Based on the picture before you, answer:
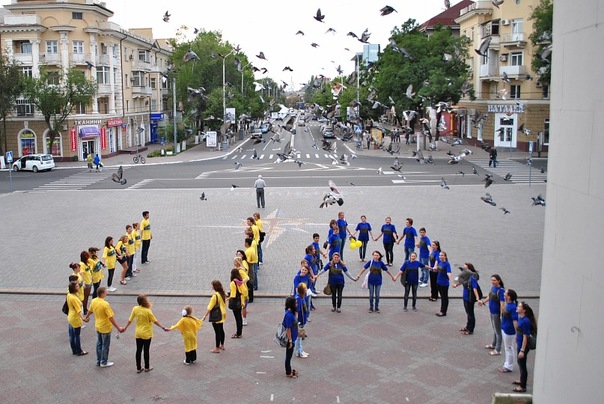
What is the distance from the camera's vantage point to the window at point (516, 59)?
182 ft

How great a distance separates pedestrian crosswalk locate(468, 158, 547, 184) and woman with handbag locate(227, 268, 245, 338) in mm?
25615

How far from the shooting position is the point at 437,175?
40.8m

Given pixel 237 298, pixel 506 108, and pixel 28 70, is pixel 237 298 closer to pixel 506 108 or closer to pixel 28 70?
pixel 28 70

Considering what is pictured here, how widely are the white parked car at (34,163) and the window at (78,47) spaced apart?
11724 millimetres

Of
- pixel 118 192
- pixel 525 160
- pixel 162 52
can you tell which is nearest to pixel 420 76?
pixel 525 160

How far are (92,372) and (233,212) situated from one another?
54.2 ft

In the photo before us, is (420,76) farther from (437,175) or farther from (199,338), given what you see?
(199,338)

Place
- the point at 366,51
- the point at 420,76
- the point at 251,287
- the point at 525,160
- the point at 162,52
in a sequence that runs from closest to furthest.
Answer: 1. the point at 251,287
2. the point at 525,160
3. the point at 420,76
4. the point at 162,52
5. the point at 366,51

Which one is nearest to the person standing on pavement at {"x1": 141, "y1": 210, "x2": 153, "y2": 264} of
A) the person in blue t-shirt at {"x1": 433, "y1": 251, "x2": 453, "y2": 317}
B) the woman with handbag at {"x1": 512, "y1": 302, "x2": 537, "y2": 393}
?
the person in blue t-shirt at {"x1": 433, "y1": 251, "x2": 453, "y2": 317}

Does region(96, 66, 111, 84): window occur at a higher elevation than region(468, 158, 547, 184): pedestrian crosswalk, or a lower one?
higher

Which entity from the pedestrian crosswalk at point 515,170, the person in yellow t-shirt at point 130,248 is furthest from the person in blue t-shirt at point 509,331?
the pedestrian crosswalk at point 515,170

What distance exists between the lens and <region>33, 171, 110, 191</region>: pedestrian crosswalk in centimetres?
3762

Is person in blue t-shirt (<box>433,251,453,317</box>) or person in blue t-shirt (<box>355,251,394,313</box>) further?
person in blue t-shirt (<box>355,251,394,313</box>)

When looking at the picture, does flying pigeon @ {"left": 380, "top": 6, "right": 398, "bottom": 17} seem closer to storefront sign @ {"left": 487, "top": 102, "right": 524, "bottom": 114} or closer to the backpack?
the backpack
